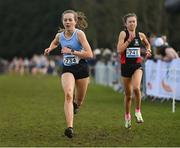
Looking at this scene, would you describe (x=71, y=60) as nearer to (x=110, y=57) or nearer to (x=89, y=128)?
(x=89, y=128)

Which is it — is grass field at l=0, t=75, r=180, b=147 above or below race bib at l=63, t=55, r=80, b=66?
below

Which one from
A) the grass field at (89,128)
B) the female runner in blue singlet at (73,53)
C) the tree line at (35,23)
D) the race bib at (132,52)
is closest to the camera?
the grass field at (89,128)

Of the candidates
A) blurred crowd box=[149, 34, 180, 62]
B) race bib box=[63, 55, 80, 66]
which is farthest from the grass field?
blurred crowd box=[149, 34, 180, 62]

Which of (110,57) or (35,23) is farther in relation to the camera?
(35,23)

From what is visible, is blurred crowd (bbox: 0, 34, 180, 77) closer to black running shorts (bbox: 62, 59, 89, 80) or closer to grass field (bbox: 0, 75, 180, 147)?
grass field (bbox: 0, 75, 180, 147)

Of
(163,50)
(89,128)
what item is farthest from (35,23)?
(89,128)

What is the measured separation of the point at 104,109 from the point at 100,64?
18.0 meters

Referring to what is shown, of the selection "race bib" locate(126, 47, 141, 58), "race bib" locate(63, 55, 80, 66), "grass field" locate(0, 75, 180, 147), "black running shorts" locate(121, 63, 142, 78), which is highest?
"race bib" locate(126, 47, 141, 58)

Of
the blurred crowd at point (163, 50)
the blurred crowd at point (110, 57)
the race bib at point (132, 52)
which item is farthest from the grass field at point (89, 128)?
the blurred crowd at point (110, 57)

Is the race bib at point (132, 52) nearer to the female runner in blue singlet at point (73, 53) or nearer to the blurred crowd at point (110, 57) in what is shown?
the female runner in blue singlet at point (73, 53)

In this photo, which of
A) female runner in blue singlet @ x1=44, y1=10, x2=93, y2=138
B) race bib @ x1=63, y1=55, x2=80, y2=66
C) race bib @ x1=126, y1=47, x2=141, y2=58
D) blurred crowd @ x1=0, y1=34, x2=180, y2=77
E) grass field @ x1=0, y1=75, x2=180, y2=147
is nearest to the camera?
grass field @ x1=0, y1=75, x2=180, y2=147

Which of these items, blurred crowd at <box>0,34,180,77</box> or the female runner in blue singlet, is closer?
the female runner in blue singlet

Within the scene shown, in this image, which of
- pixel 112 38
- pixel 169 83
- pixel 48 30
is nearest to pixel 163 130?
pixel 169 83

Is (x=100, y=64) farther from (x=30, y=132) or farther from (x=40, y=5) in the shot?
(x=40, y=5)
